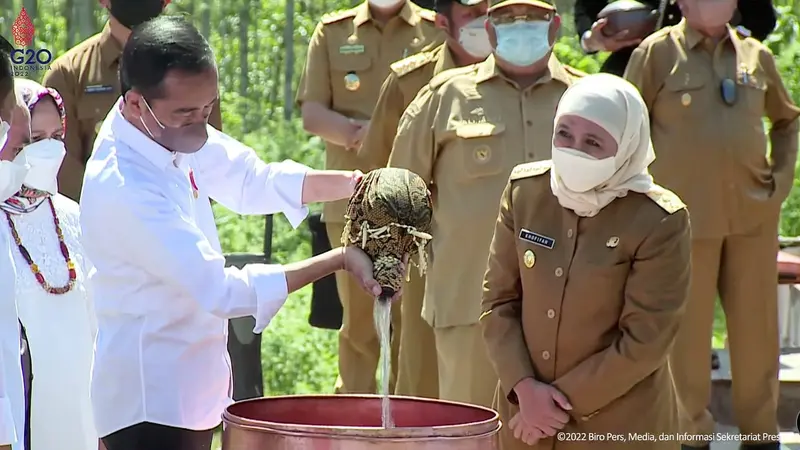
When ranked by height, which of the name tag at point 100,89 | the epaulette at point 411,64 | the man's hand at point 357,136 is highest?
the epaulette at point 411,64

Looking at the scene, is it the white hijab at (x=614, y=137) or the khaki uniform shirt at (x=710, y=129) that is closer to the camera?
the white hijab at (x=614, y=137)

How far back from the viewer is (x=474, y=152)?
17.3ft

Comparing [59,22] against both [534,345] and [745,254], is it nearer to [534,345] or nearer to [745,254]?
[745,254]

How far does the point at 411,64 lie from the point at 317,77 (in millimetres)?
722

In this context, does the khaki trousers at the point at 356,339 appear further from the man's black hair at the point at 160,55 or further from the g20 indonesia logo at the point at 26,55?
the man's black hair at the point at 160,55

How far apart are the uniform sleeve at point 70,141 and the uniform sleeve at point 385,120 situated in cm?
122

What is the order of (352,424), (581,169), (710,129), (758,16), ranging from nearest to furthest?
1. (352,424)
2. (581,169)
3. (710,129)
4. (758,16)

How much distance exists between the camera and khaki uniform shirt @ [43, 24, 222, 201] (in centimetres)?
629

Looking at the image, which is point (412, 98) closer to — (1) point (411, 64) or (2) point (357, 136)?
(1) point (411, 64)

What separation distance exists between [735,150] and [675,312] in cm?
211

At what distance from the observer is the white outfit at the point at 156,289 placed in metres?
3.29

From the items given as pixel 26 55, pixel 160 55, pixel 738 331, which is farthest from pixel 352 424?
pixel 26 55

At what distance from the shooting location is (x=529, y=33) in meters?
5.38

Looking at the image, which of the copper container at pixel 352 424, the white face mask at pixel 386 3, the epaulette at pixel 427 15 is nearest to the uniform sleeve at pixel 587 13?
the epaulette at pixel 427 15
